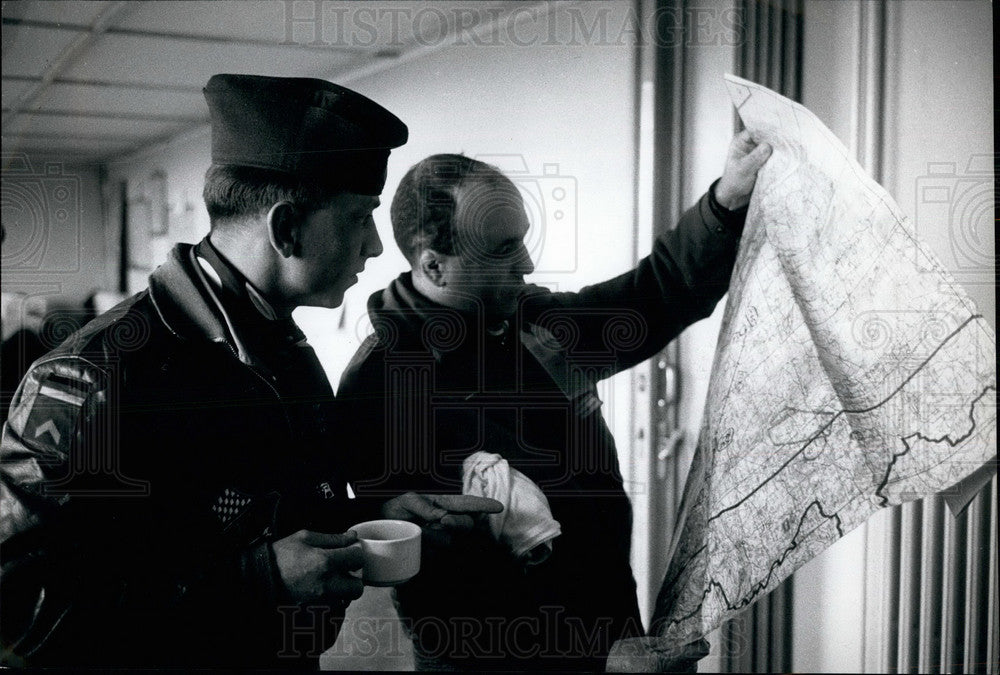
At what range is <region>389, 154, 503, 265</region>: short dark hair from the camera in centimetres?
163

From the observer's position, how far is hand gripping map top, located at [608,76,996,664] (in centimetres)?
164

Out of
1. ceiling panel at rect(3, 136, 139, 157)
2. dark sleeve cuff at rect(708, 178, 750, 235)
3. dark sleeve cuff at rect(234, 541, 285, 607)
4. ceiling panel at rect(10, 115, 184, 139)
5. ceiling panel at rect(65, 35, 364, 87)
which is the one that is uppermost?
ceiling panel at rect(65, 35, 364, 87)

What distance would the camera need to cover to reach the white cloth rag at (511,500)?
5.42 feet

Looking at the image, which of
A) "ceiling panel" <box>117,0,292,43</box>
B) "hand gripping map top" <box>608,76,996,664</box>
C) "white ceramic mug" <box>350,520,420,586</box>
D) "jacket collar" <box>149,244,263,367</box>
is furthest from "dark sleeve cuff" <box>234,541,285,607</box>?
"ceiling panel" <box>117,0,292,43</box>

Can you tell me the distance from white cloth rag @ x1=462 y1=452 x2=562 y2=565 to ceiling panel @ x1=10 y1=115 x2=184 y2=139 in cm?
88

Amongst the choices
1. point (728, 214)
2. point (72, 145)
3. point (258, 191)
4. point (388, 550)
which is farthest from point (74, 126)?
point (728, 214)

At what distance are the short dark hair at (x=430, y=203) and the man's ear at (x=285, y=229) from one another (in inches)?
6.8

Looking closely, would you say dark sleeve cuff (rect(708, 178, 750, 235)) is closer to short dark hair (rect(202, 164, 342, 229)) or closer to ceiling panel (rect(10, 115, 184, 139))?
short dark hair (rect(202, 164, 342, 229))

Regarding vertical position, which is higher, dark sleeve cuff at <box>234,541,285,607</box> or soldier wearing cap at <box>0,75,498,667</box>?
soldier wearing cap at <box>0,75,498,667</box>

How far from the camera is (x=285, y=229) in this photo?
5.34ft

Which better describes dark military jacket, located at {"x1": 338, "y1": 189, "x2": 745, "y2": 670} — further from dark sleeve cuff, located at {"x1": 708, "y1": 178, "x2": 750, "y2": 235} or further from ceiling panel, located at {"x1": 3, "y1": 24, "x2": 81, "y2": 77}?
ceiling panel, located at {"x1": 3, "y1": 24, "x2": 81, "y2": 77}

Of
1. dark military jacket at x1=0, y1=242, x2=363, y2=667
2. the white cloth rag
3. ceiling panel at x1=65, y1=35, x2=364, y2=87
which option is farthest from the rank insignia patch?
ceiling panel at x1=65, y1=35, x2=364, y2=87

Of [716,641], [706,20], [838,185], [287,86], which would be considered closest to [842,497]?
[716,641]

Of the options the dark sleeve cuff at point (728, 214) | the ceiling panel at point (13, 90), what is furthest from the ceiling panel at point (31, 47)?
the dark sleeve cuff at point (728, 214)
